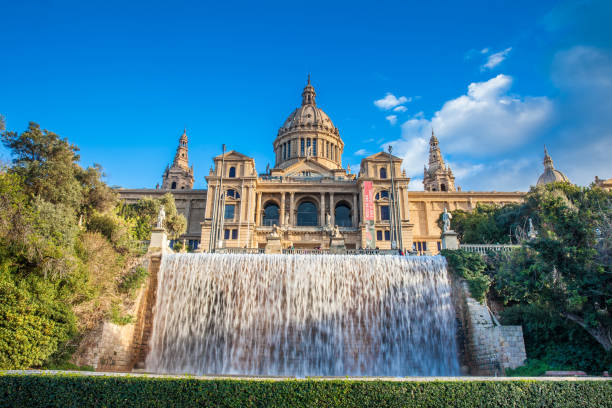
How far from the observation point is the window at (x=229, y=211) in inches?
1751

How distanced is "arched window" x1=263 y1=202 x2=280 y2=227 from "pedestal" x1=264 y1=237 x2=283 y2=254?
23.4 metres

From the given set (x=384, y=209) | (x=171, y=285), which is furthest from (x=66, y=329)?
(x=384, y=209)

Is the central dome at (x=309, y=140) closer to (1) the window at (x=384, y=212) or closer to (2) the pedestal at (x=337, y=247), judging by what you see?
(1) the window at (x=384, y=212)

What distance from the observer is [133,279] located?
60.9 ft

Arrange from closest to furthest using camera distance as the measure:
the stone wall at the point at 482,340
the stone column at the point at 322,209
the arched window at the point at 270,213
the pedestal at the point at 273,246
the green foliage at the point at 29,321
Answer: the green foliage at the point at 29,321
the stone wall at the point at 482,340
the pedestal at the point at 273,246
the stone column at the point at 322,209
the arched window at the point at 270,213

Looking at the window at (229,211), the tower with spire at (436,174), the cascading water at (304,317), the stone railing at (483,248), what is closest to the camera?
the cascading water at (304,317)

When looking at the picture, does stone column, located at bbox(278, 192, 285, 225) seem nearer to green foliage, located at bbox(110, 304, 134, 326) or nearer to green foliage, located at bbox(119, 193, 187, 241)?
green foliage, located at bbox(119, 193, 187, 241)

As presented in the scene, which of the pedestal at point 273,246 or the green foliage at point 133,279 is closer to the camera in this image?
the green foliage at point 133,279

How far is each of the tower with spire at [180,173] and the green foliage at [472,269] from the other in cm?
4692

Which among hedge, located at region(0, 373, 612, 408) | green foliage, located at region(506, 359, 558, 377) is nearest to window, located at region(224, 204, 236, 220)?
green foliage, located at region(506, 359, 558, 377)

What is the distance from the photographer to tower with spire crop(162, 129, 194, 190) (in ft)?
199

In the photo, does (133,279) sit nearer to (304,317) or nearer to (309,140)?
(304,317)

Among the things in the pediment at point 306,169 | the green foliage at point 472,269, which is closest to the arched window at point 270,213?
the pediment at point 306,169

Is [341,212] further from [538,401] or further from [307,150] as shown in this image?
[538,401]
